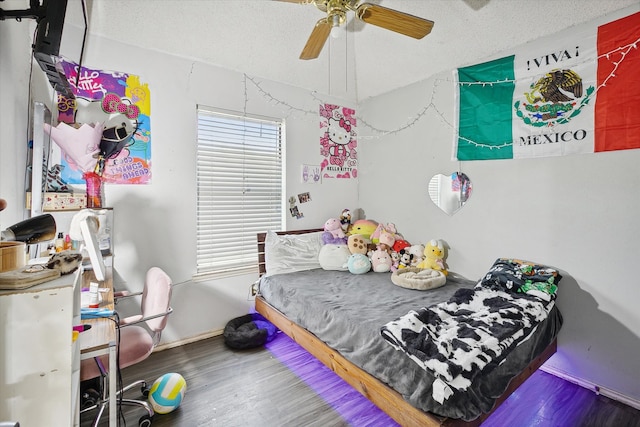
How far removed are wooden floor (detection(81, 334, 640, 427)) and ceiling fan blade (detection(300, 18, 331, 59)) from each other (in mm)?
2320

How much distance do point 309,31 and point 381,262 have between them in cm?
226

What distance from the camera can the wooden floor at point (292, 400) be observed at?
1760mm

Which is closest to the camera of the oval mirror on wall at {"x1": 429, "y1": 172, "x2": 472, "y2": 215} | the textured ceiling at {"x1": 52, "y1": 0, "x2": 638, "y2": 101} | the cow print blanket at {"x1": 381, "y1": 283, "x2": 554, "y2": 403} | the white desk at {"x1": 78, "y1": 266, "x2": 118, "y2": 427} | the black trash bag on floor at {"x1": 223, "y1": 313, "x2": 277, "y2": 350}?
the white desk at {"x1": 78, "y1": 266, "x2": 118, "y2": 427}

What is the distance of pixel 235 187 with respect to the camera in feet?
9.84

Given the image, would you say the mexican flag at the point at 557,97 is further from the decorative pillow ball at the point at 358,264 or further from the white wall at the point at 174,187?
the white wall at the point at 174,187

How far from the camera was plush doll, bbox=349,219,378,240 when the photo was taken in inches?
133

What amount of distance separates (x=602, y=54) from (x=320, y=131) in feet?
8.00

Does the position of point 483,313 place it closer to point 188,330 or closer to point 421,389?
point 421,389

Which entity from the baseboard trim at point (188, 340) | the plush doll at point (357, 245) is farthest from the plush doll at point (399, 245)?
the baseboard trim at point (188, 340)

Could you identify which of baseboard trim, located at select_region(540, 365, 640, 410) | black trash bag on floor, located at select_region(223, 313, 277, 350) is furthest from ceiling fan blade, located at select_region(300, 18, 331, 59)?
baseboard trim, located at select_region(540, 365, 640, 410)

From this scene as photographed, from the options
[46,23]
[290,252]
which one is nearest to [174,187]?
[290,252]

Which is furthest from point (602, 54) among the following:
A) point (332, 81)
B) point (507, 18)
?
point (332, 81)

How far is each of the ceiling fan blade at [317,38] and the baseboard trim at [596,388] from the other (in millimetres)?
2883

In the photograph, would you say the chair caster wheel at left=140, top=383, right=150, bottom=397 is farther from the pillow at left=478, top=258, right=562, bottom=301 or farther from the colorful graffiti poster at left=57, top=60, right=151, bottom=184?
the pillow at left=478, top=258, right=562, bottom=301
